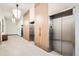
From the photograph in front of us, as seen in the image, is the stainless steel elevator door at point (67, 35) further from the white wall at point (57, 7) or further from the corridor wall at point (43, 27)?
the corridor wall at point (43, 27)

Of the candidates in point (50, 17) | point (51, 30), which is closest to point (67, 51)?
point (51, 30)

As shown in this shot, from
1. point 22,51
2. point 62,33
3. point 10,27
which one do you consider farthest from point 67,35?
point 10,27

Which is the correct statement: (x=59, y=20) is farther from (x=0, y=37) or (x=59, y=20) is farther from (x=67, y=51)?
→ (x=0, y=37)

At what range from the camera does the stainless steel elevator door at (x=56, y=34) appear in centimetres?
477

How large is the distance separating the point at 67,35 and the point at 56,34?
0.93m

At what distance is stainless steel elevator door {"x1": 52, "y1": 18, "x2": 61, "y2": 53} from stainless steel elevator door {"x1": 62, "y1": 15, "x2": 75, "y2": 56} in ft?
1.16

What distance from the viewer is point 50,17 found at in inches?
202

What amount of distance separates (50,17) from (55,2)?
97 centimetres

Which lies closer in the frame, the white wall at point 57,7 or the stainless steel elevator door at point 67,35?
the white wall at point 57,7

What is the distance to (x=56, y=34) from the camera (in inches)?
197

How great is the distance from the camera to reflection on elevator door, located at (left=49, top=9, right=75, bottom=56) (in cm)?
383

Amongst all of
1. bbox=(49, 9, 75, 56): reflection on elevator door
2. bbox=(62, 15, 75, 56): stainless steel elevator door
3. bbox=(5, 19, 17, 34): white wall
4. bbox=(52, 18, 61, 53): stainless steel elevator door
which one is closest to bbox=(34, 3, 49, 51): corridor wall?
bbox=(49, 9, 75, 56): reflection on elevator door

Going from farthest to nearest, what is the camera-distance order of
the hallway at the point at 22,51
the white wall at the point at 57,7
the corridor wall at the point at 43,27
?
the corridor wall at the point at 43,27 → the hallway at the point at 22,51 → the white wall at the point at 57,7

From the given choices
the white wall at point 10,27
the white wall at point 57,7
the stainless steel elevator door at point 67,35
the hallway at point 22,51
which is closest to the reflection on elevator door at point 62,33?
the stainless steel elevator door at point 67,35
